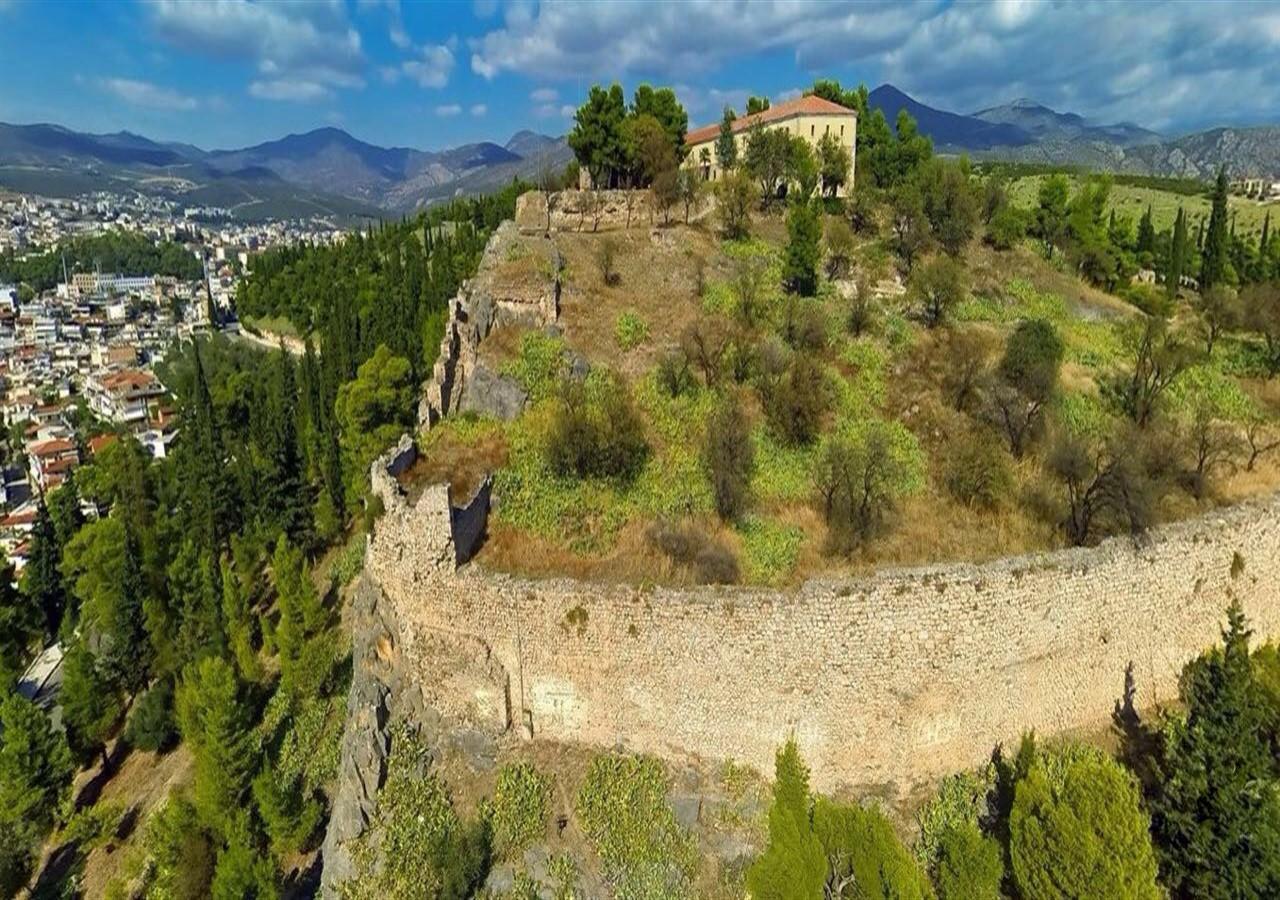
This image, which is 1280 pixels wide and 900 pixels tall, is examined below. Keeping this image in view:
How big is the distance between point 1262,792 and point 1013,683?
383cm

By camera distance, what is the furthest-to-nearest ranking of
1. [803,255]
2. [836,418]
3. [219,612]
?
[803,255]
[219,612]
[836,418]

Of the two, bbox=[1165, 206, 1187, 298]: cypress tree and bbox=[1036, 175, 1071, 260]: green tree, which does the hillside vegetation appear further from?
bbox=[1165, 206, 1187, 298]: cypress tree

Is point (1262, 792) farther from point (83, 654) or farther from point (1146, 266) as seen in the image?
point (1146, 266)

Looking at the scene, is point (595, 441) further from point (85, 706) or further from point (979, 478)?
point (85, 706)

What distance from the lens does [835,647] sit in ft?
43.9

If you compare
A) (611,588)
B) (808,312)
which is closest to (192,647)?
(611,588)

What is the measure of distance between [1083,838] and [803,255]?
2457 centimetres

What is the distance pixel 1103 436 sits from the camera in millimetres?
23344

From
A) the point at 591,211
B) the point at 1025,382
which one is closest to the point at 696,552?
the point at 1025,382

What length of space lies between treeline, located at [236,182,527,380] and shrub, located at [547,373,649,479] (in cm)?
1974

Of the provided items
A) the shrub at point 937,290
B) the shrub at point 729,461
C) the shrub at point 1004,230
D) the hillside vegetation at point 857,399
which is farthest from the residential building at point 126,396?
the shrub at point 1004,230

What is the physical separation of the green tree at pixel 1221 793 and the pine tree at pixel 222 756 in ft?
64.5

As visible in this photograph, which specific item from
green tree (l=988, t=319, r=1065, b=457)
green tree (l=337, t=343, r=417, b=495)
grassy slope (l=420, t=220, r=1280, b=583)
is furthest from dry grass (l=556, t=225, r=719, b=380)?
green tree (l=988, t=319, r=1065, b=457)

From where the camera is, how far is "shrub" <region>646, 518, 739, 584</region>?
52.3 feet
